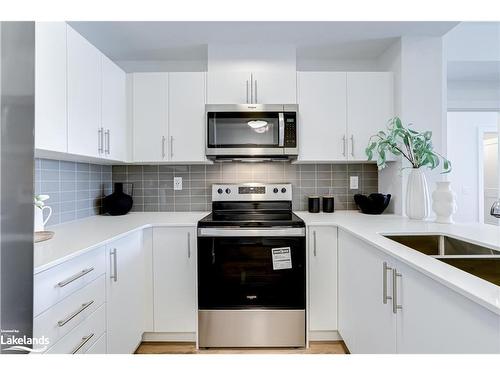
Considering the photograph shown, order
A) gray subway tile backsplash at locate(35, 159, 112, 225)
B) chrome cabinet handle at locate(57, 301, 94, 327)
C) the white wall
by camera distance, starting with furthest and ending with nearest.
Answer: the white wall
gray subway tile backsplash at locate(35, 159, 112, 225)
chrome cabinet handle at locate(57, 301, 94, 327)

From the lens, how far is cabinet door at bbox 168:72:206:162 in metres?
2.36

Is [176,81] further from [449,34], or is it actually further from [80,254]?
[449,34]

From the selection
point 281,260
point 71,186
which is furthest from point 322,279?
point 71,186

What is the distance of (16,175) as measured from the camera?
534 mm

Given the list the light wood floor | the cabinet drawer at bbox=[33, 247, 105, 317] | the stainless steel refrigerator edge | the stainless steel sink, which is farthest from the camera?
the light wood floor

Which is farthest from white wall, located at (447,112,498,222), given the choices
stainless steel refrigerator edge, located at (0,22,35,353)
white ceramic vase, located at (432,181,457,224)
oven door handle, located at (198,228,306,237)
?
stainless steel refrigerator edge, located at (0,22,35,353)

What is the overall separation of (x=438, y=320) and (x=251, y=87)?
6.39ft

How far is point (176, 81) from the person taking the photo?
92.8 inches

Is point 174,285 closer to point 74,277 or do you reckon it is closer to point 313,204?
point 74,277

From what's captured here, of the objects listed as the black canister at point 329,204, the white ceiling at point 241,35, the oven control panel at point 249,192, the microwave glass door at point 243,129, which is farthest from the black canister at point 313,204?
the white ceiling at point 241,35

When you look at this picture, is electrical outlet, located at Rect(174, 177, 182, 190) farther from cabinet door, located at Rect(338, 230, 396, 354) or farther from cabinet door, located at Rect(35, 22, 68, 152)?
cabinet door, located at Rect(338, 230, 396, 354)

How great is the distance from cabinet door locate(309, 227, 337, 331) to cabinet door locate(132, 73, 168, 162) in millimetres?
1339

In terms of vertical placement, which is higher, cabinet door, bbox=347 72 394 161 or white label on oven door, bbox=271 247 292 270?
cabinet door, bbox=347 72 394 161

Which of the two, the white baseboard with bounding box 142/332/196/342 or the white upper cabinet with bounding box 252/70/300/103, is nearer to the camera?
the white baseboard with bounding box 142/332/196/342
